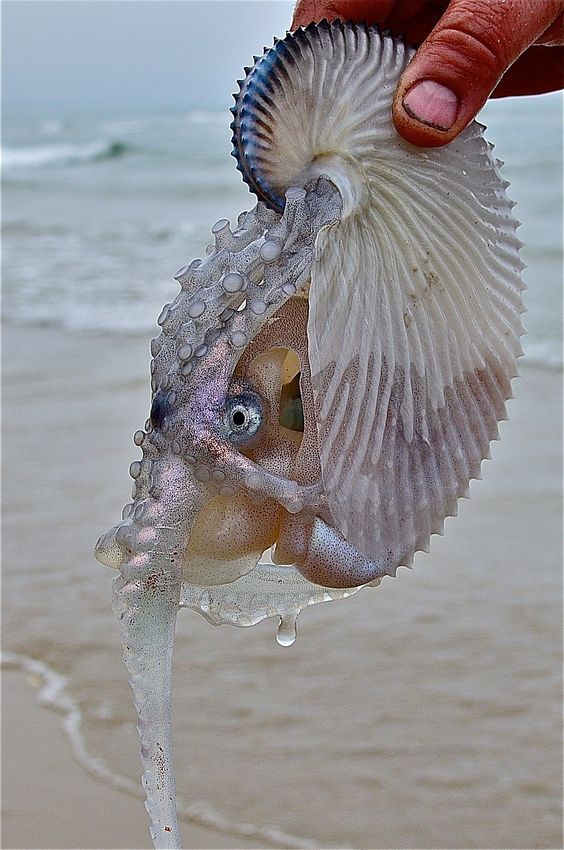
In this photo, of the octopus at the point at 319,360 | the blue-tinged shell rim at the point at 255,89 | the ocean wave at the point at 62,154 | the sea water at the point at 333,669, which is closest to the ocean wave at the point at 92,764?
the sea water at the point at 333,669

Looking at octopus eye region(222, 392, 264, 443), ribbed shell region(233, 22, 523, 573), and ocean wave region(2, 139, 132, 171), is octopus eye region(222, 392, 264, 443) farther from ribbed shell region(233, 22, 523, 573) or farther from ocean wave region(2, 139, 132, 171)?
ocean wave region(2, 139, 132, 171)

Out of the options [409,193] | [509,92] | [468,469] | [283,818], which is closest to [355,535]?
[468,469]

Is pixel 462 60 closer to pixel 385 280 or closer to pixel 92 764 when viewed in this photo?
pixel 385 280

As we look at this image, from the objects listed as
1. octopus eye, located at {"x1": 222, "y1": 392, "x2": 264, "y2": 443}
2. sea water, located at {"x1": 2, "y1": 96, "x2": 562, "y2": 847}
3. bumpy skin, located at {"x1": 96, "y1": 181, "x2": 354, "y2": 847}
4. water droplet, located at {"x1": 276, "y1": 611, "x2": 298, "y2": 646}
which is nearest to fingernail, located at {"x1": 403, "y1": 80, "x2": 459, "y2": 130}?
bumpy skin, located at {"x1": 96, "y1": 181, "x2": 354, "y2": 847}

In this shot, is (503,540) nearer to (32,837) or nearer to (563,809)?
(563,809)

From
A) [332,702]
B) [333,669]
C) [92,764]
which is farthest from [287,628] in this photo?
[333,669]

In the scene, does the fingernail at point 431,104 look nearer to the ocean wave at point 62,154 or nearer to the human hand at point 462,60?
the human hand at point 462,60
